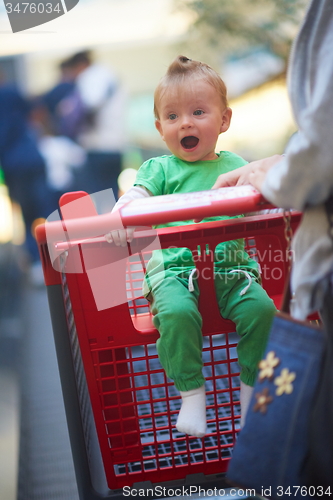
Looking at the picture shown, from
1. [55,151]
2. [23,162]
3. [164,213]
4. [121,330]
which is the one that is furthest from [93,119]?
[164,213]

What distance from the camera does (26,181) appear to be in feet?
16.2

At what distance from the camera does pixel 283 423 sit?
100 cm

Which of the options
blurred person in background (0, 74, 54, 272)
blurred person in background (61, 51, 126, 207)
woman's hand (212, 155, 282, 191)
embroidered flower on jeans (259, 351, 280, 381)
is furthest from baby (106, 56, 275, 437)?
blurred person in background (61, 51, 126, 207)

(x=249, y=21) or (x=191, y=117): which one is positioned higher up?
(x=249, y=21)

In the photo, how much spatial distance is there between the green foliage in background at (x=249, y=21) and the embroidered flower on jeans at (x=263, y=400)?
15.6 ft

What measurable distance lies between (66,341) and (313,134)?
767 millimetres

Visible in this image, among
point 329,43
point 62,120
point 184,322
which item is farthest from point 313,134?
point 62,120

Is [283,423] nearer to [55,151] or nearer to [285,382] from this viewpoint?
[285,382]

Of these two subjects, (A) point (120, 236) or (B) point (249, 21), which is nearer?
(A) point (120, 236)

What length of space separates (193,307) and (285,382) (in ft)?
1.32

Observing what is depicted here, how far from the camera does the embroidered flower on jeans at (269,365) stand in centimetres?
104

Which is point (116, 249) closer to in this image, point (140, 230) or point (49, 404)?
point (140, 230)

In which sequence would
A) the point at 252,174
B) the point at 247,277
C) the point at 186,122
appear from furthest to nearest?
the point at 186,122 → the point at 247,277 → the point at 252,174

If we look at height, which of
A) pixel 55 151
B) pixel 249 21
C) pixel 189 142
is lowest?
pixel 189 142
